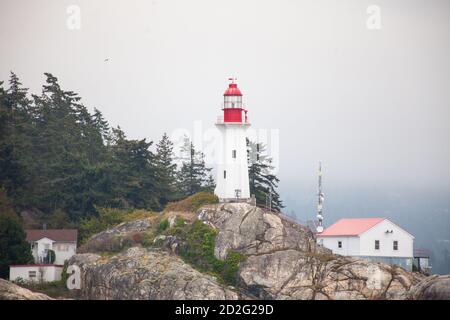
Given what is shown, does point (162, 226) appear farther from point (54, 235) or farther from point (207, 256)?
point (54, 235)

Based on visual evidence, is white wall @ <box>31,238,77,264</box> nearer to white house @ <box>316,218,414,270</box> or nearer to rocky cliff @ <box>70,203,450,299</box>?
rocky cliff @ <box>70,203,450,299</box>

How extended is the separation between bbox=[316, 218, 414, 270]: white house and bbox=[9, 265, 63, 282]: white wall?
606 inches

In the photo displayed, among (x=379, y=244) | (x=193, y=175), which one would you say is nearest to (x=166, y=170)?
(x=193, y=175)

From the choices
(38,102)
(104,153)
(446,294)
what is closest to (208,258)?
(446,294)

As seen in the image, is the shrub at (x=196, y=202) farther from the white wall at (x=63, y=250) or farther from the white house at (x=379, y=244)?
the white house at (x=379, y=244)

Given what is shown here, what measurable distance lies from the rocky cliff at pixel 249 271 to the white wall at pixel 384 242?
3.43m

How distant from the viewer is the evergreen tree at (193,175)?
8712 centimetres

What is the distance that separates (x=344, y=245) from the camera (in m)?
74.8

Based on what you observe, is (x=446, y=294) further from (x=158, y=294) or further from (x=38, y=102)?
(x=38, y=102)

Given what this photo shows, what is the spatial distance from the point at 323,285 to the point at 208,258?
6.24 metres

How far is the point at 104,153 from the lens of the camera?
Result: 3492 inches

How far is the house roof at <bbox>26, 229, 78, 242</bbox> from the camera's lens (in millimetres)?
75938

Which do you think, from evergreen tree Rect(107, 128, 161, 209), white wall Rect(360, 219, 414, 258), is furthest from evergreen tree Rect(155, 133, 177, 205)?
white wall Rect(360, 219, 414, 258)
